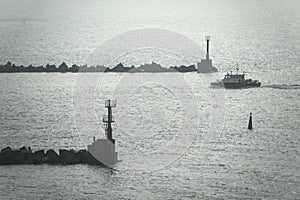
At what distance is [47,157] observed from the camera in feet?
115

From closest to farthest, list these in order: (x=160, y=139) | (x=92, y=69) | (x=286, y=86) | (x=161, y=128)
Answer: (x=160, y=139) < (x=161, y=128) < (x=286, y=86) < (x=92, y=69)

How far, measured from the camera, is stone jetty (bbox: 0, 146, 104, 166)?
34781 mm

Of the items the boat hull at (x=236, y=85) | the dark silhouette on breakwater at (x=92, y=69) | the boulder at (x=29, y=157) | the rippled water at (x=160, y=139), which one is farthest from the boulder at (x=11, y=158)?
the dark silhouette on breakwater at (x=92, y=69)

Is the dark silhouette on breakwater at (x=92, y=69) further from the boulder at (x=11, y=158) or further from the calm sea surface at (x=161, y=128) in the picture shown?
the boulder at (x=11, y=158)

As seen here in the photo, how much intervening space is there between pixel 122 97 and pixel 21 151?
1951 cm

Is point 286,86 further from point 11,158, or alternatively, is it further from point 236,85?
point 11,158

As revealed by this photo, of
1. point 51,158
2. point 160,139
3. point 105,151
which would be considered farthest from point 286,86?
point 51,158

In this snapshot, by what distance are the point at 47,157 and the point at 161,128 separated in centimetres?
907

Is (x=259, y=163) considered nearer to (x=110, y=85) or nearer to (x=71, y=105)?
(x=71, y=105)

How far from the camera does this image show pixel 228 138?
40219 millimetres

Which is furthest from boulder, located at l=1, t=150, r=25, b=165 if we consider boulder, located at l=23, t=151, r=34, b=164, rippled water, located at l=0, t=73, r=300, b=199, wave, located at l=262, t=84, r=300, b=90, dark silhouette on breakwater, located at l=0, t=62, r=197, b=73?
dark silhouette on breakwater, located at l=0, t=62, r=197, b=73

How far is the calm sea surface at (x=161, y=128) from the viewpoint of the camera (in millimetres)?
31922

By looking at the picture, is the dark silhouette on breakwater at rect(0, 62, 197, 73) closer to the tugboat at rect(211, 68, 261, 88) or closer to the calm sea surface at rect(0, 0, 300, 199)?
the calm sea surface at rect(0, 0, 300, 199)

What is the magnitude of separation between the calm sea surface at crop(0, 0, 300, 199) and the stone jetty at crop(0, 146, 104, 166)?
45cm
